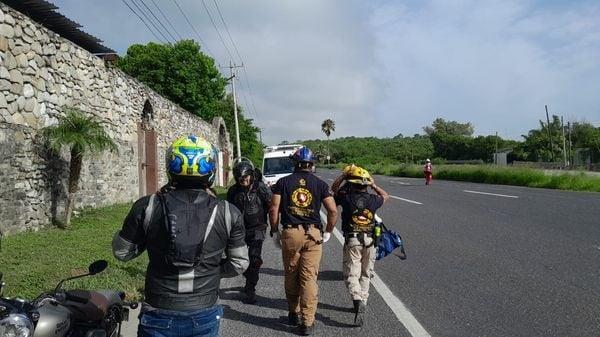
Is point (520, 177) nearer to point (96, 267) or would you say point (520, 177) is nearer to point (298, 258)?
point (298, 258)

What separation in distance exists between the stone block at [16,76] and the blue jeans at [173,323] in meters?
8.22

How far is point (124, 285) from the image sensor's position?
6.75 meters

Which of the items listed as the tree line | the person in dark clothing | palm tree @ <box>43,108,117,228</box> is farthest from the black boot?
the tree line

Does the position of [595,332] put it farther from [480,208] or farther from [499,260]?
[480,208]

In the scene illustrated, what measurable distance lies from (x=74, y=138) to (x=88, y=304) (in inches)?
306

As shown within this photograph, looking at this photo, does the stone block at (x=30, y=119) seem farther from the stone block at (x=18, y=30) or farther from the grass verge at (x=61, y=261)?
the grass verge at (x=61, y=261)

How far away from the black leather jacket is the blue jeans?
Result: 0.12ft

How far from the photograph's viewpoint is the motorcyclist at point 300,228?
18.3 ft

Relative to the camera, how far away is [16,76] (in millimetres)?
9695

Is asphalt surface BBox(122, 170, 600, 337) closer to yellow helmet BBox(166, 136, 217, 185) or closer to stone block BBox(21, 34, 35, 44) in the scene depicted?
yellow helmet BBox(166, 136, 217, 185)

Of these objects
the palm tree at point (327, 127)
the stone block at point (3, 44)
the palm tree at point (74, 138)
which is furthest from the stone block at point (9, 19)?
the palm tree at point (327, 127)

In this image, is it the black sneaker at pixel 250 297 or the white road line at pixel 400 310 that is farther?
the black sneaker at pixel 250 297

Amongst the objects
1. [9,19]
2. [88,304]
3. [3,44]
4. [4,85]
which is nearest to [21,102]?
[4,85]

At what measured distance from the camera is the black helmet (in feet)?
23.0
